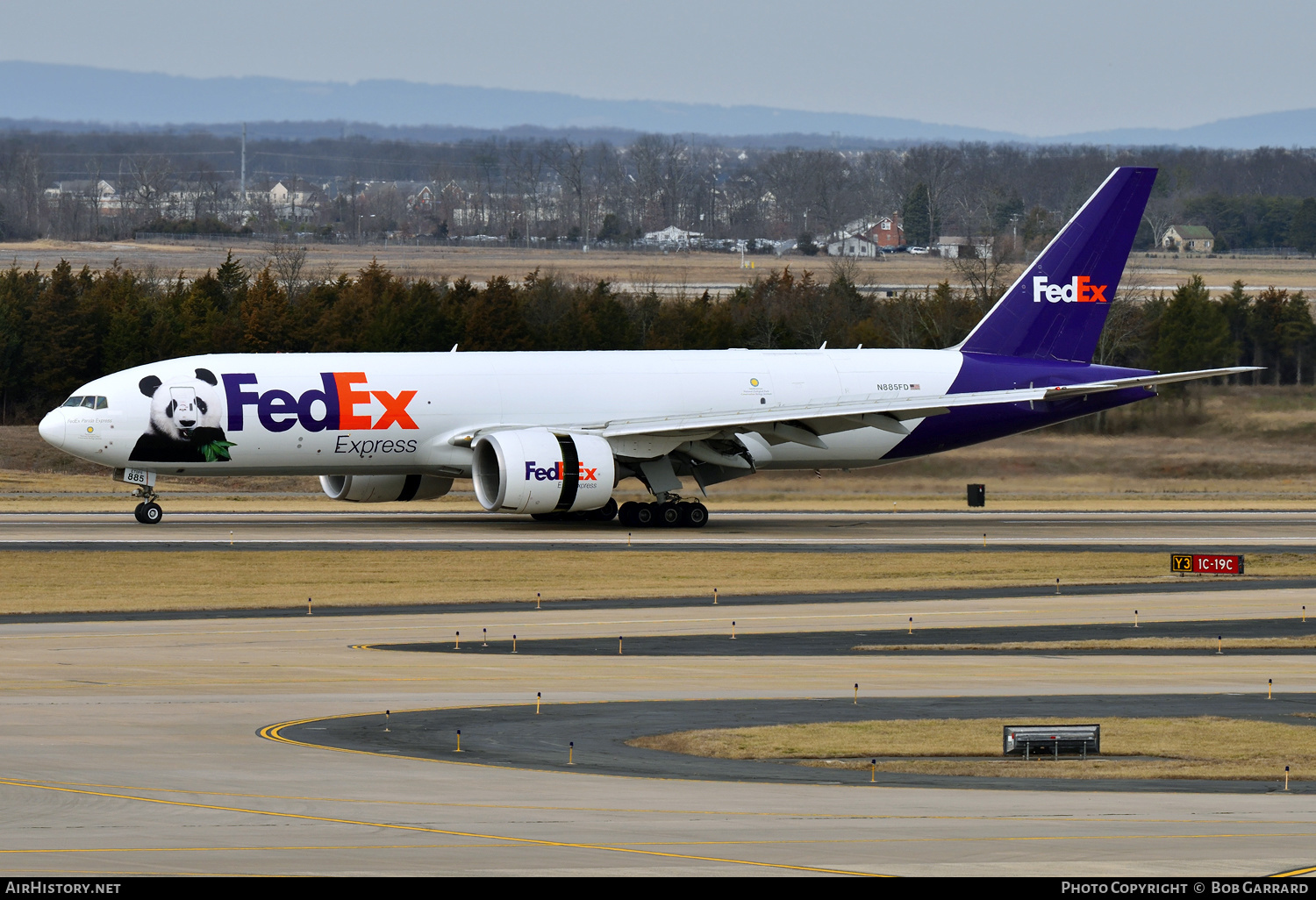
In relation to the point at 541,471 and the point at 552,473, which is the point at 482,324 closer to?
the point at 552,473

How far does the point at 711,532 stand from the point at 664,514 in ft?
5.23

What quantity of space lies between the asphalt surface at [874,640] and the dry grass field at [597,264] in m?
95.4

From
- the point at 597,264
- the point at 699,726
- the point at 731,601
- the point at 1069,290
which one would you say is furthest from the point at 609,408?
the point at 597,264

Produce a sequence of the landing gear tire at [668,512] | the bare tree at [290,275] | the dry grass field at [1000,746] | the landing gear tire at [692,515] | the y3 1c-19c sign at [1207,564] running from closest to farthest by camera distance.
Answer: the dry grass field at [1000,746] → the y3 1c-19c sign at [1207,564] → the landing gear tire at [668,512] → the landing gear tire at [692,515] → the bare tree at [290,275]

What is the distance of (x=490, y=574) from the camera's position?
1631 inches

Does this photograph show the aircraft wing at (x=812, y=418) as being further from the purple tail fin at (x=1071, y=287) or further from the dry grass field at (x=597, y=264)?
the dry grass field at (x=597, y=264)

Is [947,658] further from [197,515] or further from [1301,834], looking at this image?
[197,515]

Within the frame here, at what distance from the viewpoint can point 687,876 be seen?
1482cm

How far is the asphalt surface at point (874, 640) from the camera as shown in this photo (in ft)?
102

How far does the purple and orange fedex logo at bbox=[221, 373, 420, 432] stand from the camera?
157ft

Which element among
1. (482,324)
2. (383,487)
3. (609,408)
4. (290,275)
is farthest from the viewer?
(290,275)

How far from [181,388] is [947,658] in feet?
85.8

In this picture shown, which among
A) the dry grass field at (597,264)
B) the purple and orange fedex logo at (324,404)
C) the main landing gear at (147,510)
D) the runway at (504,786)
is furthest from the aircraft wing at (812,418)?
the dry grass field at (597,264)

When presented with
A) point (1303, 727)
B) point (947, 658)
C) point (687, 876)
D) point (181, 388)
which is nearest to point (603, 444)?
point (181, 388)
